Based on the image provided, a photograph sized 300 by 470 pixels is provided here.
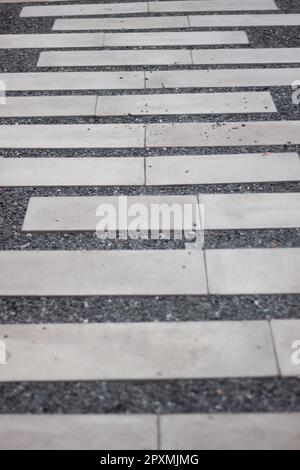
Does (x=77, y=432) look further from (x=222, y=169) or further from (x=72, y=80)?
(x=72, y=80)

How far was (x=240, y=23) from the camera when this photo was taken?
16.3ft

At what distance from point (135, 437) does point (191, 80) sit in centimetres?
280

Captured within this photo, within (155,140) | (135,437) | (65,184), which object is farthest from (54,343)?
(155,140)

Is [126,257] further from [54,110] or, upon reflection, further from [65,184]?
[54,110]

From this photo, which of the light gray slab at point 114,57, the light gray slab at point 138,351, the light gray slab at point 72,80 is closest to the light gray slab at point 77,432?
the light gray slab at point 138,351

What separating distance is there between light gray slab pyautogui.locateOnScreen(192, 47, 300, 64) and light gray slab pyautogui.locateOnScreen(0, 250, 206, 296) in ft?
7.14

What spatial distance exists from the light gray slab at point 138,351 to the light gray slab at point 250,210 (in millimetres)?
655

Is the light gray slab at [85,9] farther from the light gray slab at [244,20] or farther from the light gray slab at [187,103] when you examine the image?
the light gray slab at [187,103]

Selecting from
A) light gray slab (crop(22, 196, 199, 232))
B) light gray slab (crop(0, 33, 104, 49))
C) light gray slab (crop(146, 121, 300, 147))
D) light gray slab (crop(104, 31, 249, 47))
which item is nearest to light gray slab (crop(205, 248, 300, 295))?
light gray slab (crop(22, 196, 199, 232))

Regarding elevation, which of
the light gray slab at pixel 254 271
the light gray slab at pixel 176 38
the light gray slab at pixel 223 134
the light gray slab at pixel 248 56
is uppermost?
the light gray slab at pixel 176 38

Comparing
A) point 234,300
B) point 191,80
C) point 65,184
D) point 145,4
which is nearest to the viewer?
point 234,300

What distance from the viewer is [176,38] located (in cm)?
474

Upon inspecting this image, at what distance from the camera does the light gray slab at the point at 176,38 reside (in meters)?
4.67

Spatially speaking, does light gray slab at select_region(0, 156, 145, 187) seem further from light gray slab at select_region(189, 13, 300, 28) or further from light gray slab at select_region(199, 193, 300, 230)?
light gray slab at select_region(189, 13, 300, 28)
